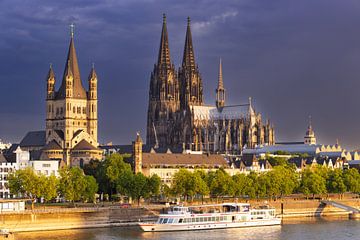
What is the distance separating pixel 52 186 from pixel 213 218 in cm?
1966

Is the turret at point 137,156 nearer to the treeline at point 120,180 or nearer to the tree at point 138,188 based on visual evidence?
the treeline at point 120,180

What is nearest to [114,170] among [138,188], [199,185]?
[138,188]

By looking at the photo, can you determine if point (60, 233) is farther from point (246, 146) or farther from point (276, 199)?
point (246, 146)

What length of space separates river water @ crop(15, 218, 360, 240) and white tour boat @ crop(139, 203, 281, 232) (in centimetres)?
196

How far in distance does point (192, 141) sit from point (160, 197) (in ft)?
231

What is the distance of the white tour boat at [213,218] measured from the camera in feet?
313

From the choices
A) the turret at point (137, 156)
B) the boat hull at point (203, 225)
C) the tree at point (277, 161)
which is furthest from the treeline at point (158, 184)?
the tree at point (277, 161)

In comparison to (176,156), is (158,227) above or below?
below

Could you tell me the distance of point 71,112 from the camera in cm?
14950

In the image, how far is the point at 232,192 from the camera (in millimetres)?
117938

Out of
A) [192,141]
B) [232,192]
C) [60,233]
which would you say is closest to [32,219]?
[60,233]

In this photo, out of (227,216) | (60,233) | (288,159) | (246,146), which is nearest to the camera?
(60,233)

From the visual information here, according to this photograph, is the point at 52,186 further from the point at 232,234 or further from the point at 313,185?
the point at 313,185

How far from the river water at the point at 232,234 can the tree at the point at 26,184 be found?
40.1ft
